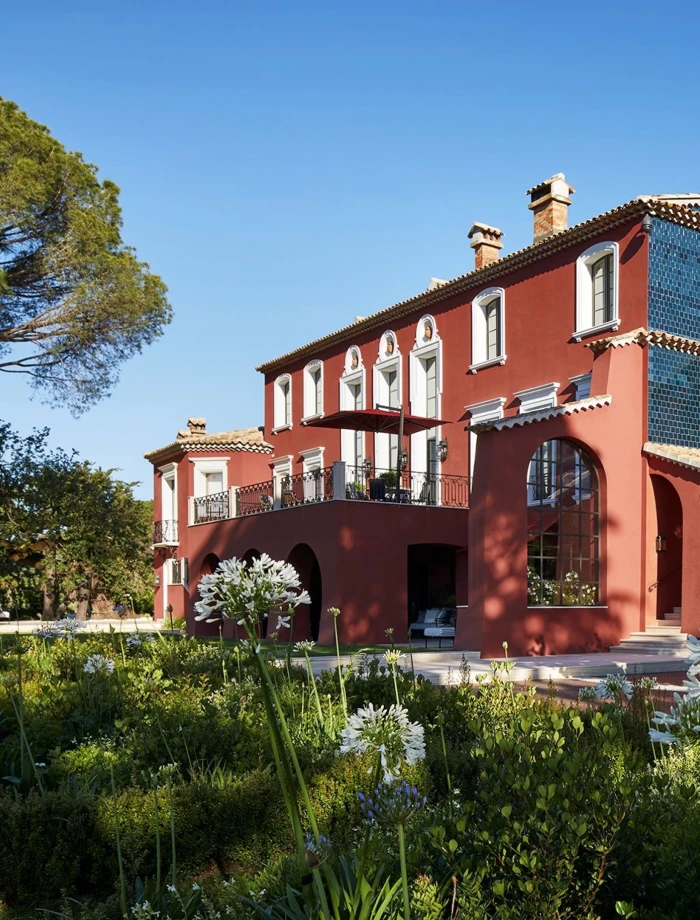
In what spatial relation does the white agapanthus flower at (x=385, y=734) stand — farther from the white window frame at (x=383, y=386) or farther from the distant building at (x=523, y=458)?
the white window frame at (x=383, y=386)

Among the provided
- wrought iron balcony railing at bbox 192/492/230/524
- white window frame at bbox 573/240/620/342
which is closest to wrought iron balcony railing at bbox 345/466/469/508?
white window frame at bbox 573/240/620/342

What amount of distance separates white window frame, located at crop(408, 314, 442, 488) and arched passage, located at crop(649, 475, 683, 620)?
6.29 metres

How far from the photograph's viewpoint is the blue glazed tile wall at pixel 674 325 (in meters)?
15.5

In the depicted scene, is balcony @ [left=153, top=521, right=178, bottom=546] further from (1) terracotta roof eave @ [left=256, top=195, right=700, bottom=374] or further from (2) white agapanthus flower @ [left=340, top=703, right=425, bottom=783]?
(2) white agapanthus flower @ [left=340, top=703, right=425, bottom=783]

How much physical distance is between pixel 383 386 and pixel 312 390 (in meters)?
3.43

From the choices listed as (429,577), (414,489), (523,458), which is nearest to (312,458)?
(414,489)

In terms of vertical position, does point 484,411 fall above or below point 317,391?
below

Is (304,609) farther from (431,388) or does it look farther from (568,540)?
(568,540)

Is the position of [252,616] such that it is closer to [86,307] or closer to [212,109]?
[212,109]

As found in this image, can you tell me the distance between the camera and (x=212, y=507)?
84.0 feet

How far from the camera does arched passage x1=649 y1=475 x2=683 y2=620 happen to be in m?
15.6

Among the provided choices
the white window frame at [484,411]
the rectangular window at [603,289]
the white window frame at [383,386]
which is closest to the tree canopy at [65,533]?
the white window frame at [383,386]

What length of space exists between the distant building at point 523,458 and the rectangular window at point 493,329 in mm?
49

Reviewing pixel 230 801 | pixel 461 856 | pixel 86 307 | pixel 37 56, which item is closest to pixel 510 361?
pixel 86 307
